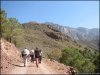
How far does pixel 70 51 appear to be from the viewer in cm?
11125

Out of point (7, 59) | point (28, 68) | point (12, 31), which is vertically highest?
point (12, 31)

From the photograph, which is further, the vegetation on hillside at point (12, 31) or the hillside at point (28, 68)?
the vegetation on hillside at point (12, 31)

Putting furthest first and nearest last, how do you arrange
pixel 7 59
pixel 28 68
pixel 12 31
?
pixel 12 31, pixel 7 59, pixel 28 68

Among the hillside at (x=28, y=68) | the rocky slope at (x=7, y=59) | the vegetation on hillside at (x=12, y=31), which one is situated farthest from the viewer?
the vegetation on hillside at (x=12, y=31)

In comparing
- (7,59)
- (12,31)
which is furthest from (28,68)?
(12,31)

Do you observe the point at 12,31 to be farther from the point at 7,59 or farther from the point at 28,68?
the point at 28,68

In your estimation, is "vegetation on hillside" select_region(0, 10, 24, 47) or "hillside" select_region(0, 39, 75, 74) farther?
"vegetation on hillside" select_region(0, 10, 24, 47)

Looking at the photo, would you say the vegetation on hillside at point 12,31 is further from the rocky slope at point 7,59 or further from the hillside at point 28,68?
the hillside at point 28,68

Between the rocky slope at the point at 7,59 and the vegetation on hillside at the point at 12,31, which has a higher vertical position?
the vegetation on hillside at the point at 12,31

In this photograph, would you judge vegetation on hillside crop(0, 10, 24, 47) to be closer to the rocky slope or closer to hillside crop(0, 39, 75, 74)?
the rocky slope

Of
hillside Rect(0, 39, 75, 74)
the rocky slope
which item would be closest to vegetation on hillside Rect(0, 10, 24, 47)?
the rocky slope

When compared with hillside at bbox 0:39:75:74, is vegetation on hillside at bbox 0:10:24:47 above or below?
above

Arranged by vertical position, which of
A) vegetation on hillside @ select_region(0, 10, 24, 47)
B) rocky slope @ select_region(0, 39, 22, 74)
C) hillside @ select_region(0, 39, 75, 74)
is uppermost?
vegetation on hillside @ select_region(0, 10, 24, 47)

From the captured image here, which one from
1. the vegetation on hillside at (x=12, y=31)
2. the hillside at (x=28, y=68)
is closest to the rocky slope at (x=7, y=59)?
the hillside at (x=28, y=68)
